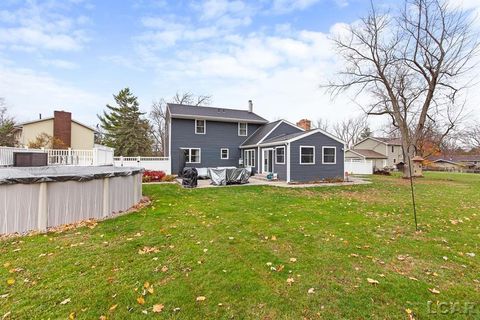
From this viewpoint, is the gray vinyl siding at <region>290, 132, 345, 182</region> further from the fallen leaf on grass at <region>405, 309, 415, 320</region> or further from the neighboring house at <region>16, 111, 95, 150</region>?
the neighboring house at <region>16, 111, 95, 150</region>

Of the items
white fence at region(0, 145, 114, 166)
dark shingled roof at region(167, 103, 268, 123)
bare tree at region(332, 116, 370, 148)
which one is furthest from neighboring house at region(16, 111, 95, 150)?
bare tree at region(332, 116, 370, 148)

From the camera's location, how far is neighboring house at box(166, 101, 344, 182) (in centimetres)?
1481

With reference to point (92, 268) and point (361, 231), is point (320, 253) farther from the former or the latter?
point (92, 268)

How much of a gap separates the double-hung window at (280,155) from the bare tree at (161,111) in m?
23.0

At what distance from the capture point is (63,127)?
72.8ft

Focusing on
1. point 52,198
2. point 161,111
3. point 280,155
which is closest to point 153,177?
point 280,155

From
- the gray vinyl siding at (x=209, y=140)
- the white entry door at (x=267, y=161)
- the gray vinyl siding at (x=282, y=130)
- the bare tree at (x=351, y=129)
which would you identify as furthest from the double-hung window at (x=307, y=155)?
the bare tree at (x=351, y=129)

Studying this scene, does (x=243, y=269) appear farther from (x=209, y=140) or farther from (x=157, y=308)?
(x=209, y=140)

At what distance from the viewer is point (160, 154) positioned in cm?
3597

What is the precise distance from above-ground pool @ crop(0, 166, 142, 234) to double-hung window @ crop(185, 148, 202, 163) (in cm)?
1290

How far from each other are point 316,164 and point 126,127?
24.4 meters

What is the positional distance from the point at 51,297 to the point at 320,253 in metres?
3.61

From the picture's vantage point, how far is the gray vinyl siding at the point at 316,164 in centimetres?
1449

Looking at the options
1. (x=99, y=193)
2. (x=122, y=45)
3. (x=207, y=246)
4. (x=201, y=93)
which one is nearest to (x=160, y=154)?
(x=201, y=93)
